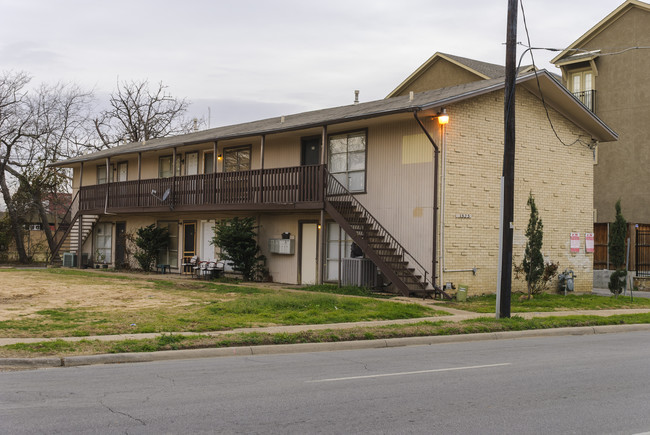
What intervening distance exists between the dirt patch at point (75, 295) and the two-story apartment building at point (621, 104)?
22.1 meters

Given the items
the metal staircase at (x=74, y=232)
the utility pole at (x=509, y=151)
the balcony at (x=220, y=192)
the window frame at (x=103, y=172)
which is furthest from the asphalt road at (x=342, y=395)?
the window frame at (x=103, y=172)

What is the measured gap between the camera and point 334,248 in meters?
23.5

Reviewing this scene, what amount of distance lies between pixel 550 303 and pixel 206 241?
15.0m

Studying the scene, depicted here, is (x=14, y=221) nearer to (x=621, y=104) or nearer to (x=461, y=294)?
(x=461, y=294)

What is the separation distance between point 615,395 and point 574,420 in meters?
1.48

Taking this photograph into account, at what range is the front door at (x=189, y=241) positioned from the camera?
2958 cm

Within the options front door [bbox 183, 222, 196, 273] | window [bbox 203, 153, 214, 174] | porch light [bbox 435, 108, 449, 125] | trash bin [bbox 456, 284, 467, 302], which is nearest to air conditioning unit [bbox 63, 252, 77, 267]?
front door [bbox 183, 222, 196, 273]

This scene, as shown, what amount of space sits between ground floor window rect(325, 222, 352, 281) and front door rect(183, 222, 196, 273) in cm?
824

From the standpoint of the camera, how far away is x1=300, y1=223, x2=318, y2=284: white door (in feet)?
78.6

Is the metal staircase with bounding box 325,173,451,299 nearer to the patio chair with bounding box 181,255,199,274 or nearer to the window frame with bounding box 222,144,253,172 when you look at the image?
the window frame with bounding box 222,144,253,172

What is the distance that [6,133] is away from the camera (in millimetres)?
39250

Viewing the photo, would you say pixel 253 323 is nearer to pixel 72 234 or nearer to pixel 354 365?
pixel 354 365

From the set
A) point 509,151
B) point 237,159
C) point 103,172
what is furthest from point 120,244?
point 509,151

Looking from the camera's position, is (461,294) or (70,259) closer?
(461,294)
